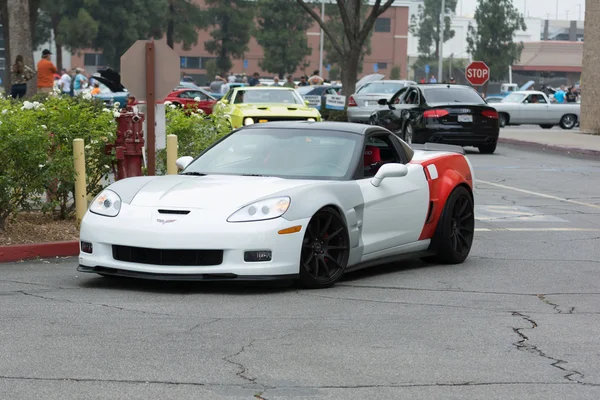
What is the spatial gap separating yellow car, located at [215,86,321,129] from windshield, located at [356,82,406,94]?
10099mm

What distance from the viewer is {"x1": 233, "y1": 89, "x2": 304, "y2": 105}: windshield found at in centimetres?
2625

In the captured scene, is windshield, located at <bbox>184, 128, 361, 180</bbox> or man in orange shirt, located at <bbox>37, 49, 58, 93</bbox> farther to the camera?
man in orange shirt, located at <bbox>37, 49, 58, 93</bbox>

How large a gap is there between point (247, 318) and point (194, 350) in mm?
1072

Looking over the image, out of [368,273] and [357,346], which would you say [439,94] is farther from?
[357,346]

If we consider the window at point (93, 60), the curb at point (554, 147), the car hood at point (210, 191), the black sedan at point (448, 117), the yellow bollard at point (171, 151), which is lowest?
the window at point (93, 60)

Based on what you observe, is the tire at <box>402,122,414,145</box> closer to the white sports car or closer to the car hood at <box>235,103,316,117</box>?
the car hood at <box>235,103,316,117</box>

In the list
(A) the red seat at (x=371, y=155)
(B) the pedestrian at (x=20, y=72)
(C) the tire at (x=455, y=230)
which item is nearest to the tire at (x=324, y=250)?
(A) the red seat at (x=371, y=155)

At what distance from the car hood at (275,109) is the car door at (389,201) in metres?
14.6

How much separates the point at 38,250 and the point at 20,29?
56.8 ft

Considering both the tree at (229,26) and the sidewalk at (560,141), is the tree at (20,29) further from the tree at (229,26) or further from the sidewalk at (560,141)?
the tree at (229,26)

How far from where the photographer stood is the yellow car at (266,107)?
81.8ft

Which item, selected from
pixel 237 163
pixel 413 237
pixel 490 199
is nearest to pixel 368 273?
pixel 413 237

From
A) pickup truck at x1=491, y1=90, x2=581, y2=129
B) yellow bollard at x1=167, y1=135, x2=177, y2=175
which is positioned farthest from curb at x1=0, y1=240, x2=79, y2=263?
pickup truck at x1=491, y1=90, x2=581, y2=129

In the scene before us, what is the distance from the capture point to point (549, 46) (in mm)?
122688
